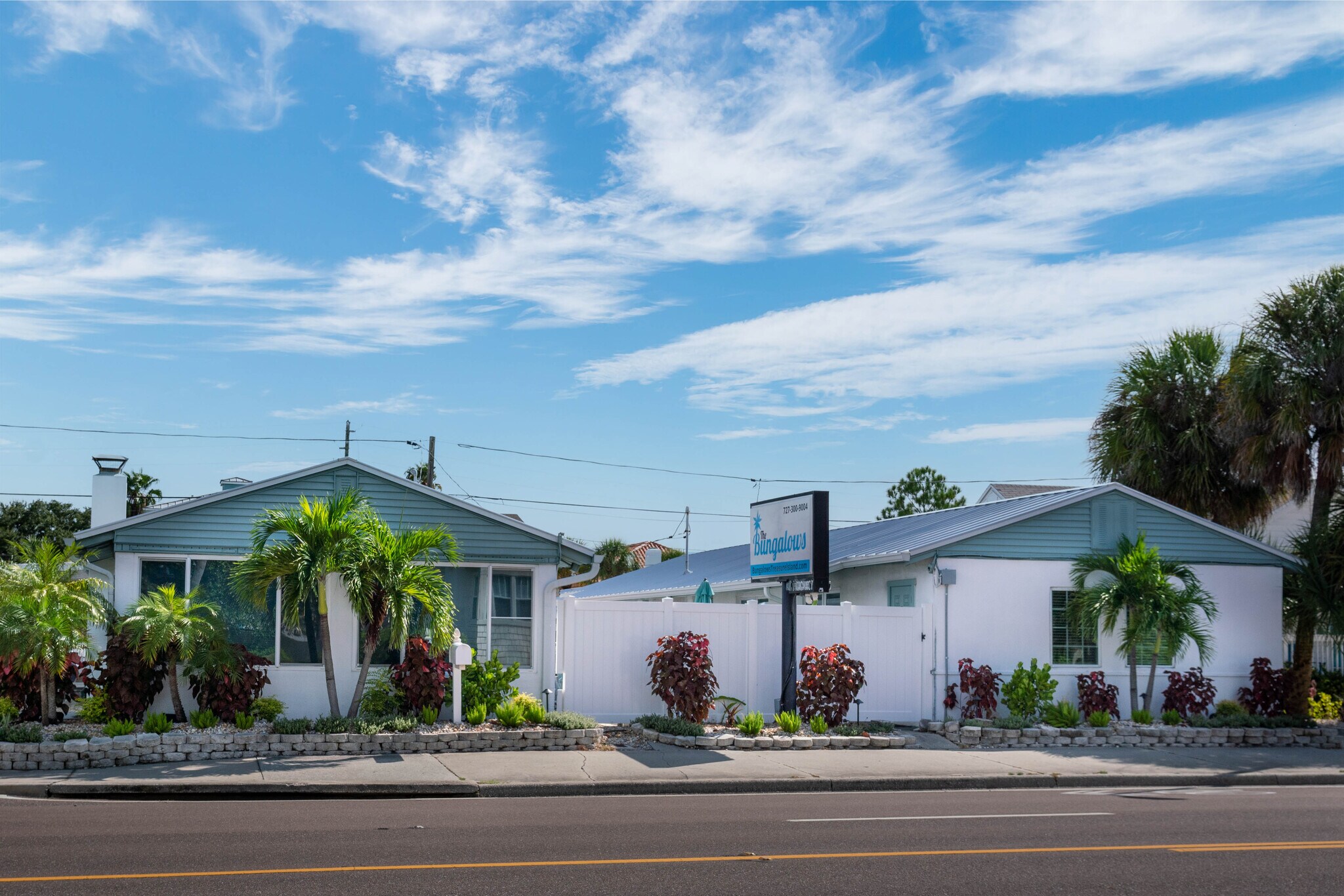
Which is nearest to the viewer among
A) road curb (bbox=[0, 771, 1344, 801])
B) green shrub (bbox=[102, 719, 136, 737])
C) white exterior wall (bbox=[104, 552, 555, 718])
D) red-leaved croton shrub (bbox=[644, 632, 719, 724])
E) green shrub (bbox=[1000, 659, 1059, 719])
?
road curb (bbox=[0, 771, 1344, 801])

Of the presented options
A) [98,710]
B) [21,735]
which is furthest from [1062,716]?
[21,735]

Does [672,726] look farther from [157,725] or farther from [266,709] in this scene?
[157,725]

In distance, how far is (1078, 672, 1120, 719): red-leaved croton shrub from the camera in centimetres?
2039

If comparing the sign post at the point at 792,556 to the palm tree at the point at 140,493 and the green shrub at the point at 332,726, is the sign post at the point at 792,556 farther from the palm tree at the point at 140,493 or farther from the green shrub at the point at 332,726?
the palm tree at the point at 140,493

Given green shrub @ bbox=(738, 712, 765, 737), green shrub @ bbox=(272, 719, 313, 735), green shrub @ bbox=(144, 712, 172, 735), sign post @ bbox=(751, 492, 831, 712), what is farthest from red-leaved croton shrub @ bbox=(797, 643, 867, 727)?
green shrub @ bbox=(144, 712, 172, 735)

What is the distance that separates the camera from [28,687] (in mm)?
16641

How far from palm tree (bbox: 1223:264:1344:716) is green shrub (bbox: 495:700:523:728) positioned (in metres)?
13.1

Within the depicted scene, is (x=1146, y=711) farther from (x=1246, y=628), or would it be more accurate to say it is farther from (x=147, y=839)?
(x=147, y=839)

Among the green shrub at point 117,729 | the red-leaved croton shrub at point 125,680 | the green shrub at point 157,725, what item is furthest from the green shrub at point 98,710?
the green shrub at point 157,725

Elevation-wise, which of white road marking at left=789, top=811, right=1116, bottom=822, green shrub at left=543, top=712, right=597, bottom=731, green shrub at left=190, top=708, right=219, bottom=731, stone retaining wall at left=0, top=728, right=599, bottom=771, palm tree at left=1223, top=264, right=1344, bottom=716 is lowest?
white road marking at left=789, top=811, right=1116, bottom=822

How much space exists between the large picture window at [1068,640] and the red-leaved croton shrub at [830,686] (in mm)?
4030

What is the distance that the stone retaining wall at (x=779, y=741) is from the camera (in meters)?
17.5

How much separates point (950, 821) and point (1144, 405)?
54.6 ft

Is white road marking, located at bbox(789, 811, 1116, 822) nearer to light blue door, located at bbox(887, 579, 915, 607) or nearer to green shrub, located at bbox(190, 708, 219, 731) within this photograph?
green shrub, located at bbox(190, 708, 219, 731)
